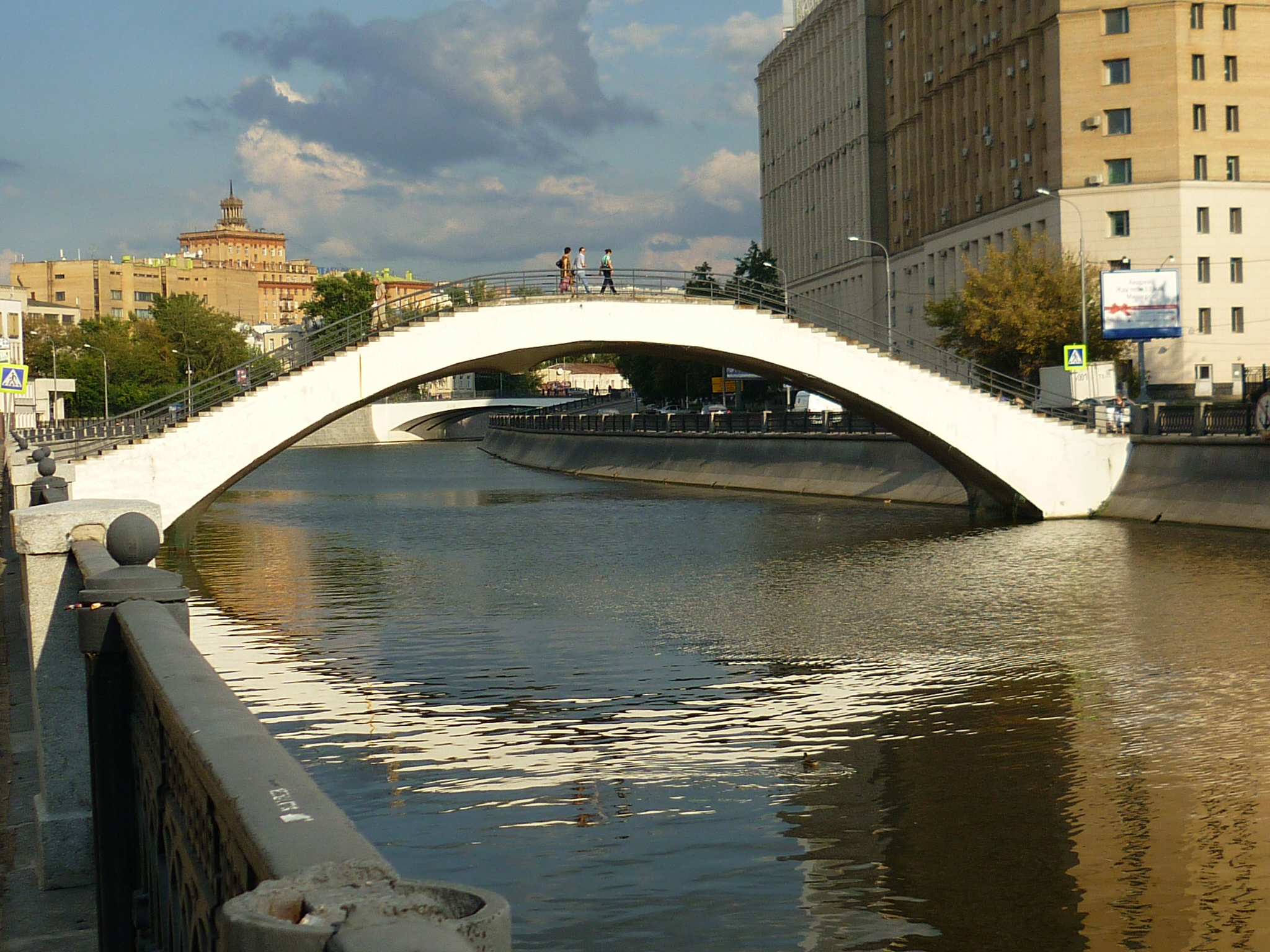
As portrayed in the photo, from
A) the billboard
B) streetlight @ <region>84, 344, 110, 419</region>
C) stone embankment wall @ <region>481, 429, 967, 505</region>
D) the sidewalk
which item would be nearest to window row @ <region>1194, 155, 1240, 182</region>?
the billboard

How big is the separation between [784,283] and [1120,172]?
3273 centimetres

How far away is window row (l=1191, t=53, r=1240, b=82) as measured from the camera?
238 ft

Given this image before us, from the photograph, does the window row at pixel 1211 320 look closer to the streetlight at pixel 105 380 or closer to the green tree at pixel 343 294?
the streetlight at pixel 105 380

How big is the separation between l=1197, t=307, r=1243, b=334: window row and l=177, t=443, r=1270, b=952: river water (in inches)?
1829

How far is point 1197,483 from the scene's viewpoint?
35094 millimetres

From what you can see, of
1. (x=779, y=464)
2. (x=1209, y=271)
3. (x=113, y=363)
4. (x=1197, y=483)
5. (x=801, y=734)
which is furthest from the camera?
(x=113, y=363)

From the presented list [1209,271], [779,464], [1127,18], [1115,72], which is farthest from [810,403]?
[1127,18]

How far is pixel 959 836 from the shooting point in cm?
994

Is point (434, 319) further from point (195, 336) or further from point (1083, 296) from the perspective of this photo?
point (195, 336)

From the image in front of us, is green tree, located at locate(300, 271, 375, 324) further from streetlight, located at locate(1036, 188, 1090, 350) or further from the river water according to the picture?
the river water

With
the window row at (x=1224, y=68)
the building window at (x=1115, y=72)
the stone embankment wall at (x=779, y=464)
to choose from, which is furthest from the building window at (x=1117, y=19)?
the stone embankment wall at (x=779, y=464)

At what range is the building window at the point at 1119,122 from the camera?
239ft

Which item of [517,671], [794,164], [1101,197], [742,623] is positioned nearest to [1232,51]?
[1101,197]

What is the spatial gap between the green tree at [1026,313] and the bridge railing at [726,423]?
780 cm
